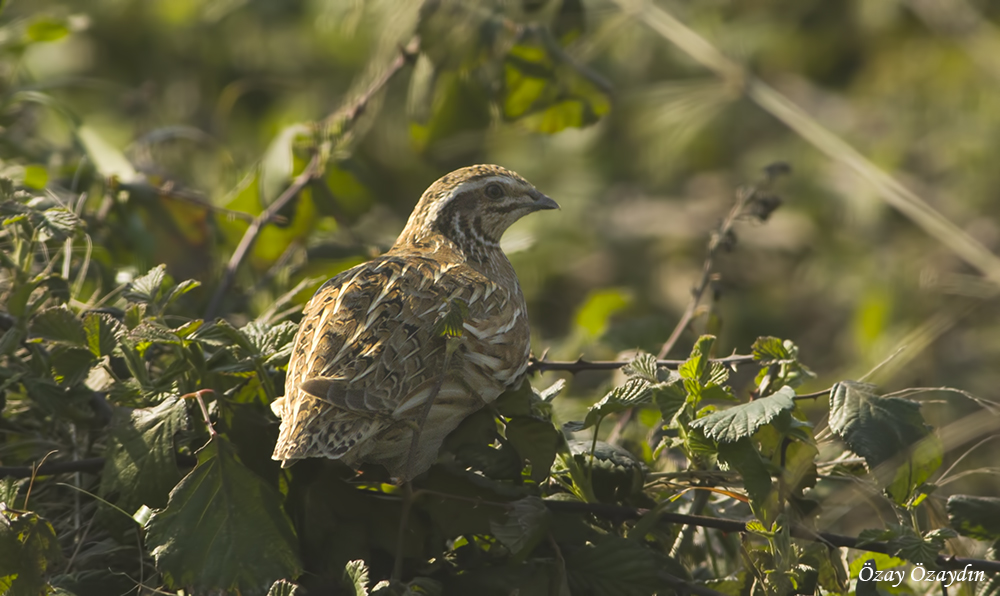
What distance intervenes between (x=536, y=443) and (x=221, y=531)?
0.80 metres

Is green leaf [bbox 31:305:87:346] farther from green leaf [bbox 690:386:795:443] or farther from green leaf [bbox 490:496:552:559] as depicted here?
green leaf [bbox 690:386:795:443]

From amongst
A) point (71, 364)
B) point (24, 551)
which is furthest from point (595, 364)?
point (24, 551)

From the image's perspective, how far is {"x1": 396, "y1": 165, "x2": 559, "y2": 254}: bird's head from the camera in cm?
376

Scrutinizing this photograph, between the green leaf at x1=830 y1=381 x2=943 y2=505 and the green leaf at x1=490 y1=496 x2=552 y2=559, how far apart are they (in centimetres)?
77

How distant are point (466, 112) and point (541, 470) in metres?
2.16

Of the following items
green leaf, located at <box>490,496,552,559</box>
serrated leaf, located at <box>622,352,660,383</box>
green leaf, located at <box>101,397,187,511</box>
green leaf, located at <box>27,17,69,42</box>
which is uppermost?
serrated leaf, located at <box>622,352,660,383</box>

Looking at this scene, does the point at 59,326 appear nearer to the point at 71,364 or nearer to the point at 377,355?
the point at 71,364

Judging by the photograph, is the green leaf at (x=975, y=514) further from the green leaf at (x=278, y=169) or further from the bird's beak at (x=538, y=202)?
the green leaf at (x=278, y=169)

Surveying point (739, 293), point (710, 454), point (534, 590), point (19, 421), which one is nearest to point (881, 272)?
point (739, 293)

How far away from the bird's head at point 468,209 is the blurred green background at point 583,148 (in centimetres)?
23

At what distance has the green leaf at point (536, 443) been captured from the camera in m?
2.54

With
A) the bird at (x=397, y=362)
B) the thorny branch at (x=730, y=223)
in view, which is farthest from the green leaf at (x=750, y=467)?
the thorny branch at (x=730, y=223)

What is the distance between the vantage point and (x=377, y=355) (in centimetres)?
270

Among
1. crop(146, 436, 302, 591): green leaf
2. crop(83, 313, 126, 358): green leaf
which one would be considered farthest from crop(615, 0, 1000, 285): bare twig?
crop(83, 313, 126, 358): green leaf
